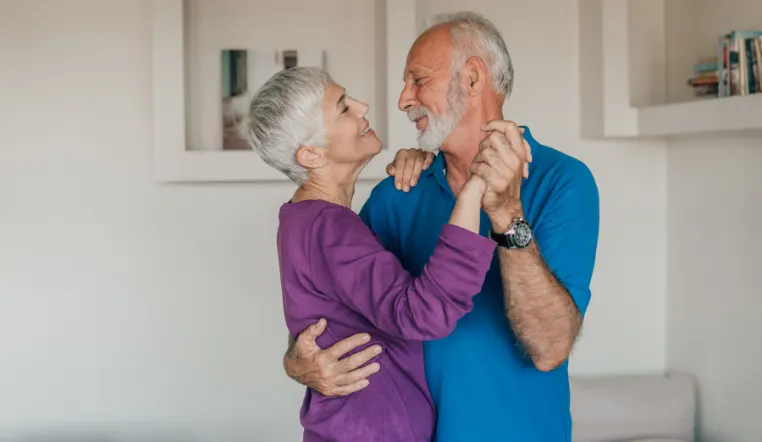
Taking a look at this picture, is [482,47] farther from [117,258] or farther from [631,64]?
[117,258]

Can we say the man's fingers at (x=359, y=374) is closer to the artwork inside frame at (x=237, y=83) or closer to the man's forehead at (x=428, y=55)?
the man's forehead at (x=428, y=55)

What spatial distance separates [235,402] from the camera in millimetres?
3320

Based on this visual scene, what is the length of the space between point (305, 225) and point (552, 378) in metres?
0.56

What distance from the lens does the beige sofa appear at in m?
3.21

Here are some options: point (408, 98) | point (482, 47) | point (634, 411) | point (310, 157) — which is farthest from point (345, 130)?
point (634, 411)

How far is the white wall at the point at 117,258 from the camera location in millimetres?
3166

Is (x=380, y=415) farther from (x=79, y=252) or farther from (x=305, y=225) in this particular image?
(x=79, y=252)

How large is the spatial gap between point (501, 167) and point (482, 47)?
0.50 meters

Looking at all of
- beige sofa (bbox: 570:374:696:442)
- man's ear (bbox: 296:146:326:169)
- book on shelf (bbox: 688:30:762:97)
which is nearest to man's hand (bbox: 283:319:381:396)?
man's ear (bbox: 296:146:326:169)

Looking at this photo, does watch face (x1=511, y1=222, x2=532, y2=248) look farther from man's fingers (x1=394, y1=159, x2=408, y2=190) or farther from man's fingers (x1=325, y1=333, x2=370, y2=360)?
man's fingers (x1=394, y1=159, x2=408, y2=190)

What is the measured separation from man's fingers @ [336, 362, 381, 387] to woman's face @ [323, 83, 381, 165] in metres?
0.40

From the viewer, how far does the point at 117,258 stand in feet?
10.6

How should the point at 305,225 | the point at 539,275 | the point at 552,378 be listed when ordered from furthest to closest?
the point at 552,378 < the point at 305,225 < the point at 539,275

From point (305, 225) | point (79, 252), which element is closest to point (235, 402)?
point (79, 252)
